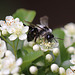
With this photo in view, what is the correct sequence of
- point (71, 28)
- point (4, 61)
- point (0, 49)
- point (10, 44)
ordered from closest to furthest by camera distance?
1. point (4, 61)
2. point (0, 49)
3. point (10, 44)
4. point (71, 28)

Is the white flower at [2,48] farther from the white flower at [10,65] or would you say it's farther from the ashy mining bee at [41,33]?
the ashy mining bee at [41,33]

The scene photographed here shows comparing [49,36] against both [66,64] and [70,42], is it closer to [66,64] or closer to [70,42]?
[66,64]

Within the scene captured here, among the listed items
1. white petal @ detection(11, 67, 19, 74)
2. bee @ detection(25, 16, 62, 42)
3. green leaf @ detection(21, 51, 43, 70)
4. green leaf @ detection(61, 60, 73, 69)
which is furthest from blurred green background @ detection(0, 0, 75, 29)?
white petal @ detection(11, 67, 19, 74)

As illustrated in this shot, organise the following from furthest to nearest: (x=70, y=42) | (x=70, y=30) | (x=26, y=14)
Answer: (x=70, y=30), (x=26, y=14), (x=70, y=42)

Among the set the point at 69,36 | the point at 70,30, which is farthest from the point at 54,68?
the point at 70,30

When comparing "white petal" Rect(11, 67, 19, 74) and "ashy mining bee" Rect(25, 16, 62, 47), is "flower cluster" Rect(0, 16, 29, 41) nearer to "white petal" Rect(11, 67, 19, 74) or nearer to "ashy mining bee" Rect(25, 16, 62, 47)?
"ashy mining bee" Rect(25, 16, 62, 47)

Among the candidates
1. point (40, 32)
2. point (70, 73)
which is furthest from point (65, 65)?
point (40, 32)

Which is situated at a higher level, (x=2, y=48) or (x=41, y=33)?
(x=41, y=33)

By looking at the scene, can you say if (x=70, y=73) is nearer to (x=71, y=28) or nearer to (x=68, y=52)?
(x=68, y=52)
